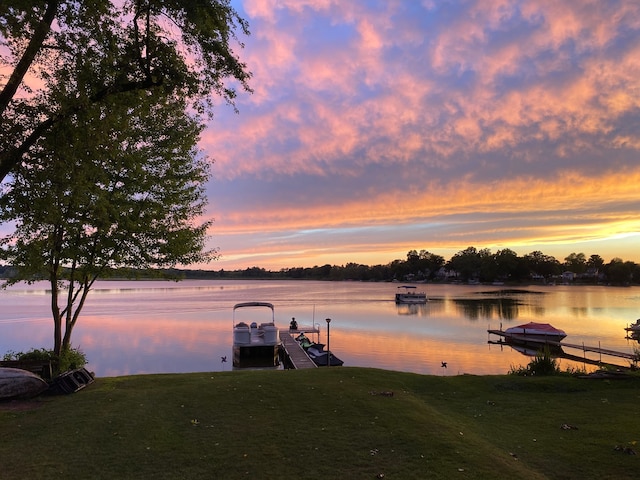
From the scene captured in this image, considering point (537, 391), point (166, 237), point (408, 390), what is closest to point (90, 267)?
point (166, 237)

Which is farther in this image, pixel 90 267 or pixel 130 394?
pixel 90 267

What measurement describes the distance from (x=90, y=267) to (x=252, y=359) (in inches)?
601

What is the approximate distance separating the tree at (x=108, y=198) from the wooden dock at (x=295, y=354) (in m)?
8.81

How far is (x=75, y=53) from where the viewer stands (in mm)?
8984

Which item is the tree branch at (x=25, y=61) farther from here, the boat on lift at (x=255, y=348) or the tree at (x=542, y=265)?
the tree at (x=542, y=265)

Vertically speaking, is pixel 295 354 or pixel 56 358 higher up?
pixel 56 358

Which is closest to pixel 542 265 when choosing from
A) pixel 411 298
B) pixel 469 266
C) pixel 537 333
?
pixel 469 266

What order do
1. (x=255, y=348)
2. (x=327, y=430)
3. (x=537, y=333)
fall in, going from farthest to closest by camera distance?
(x=537, y=333) < (x=255, y=348) < (x=327, y=430)

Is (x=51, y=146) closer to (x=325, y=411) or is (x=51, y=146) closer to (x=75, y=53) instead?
(x=75, y=53)

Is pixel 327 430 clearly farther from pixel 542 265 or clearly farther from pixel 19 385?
pixel 542 265

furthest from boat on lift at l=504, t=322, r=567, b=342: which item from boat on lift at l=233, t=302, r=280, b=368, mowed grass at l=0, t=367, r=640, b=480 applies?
mowed grass at l=0, t=367, r=640, b=480

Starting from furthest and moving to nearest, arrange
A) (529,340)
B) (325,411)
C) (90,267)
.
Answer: (529,340)
(90,267)
(325,411)

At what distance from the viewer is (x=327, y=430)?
304 inches

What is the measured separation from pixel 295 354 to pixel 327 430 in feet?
59.8
